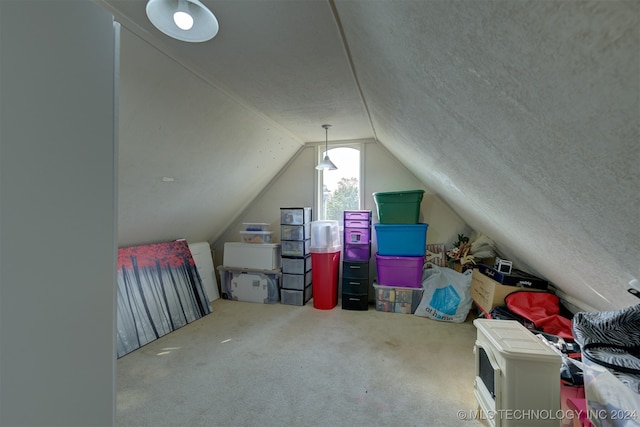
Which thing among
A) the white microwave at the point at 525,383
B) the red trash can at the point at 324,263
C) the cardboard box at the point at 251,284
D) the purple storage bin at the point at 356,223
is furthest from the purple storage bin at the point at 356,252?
the white microwave at the point at 525,383

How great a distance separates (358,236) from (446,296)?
4.11ft

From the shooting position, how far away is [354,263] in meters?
3.47

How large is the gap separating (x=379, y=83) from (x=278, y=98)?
3.26 feet

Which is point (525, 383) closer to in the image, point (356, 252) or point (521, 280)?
point (521, 280)

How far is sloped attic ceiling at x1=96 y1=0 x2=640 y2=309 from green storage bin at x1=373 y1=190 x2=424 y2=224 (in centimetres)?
97

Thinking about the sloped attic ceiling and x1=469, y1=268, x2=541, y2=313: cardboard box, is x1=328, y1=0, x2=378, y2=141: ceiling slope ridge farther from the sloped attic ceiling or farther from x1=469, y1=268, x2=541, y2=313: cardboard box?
x1=469, y1=268, x2=541, y2=313: cardboard box

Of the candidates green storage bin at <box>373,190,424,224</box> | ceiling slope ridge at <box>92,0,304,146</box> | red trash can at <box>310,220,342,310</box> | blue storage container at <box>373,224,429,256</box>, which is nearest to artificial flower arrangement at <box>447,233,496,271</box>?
blue storage container at <box>373,224,429,256</box>

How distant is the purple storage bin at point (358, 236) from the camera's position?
353cm

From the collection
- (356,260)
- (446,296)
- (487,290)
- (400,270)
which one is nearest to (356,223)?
(356,260)

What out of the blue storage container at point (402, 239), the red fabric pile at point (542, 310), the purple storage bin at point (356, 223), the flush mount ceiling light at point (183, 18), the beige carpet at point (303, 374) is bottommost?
the beige carpet at point (303, 374)

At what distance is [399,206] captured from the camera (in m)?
3.33

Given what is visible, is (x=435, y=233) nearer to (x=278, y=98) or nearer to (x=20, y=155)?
(x=278, y=98)

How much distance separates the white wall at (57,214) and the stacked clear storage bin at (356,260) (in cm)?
292

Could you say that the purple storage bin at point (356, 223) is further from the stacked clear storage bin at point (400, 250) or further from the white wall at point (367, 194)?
the white wall at point (367, 194)
